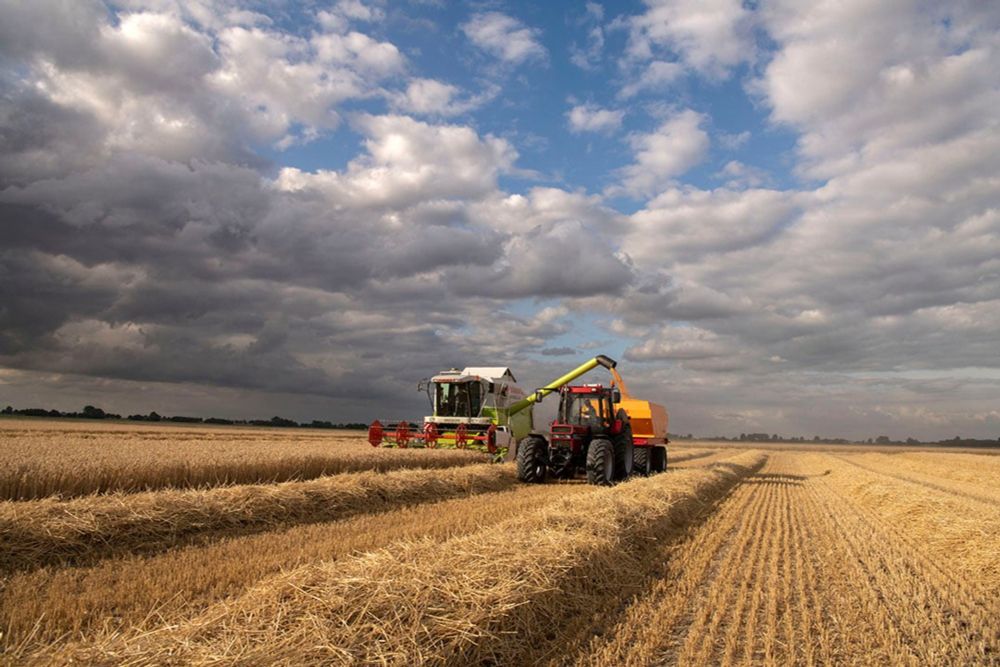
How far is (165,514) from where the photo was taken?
809 centimetres

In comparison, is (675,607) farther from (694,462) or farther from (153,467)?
(694,462)

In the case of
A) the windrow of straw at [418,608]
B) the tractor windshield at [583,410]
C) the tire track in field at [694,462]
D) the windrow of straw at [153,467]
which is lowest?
the tire track in field at [694,462]

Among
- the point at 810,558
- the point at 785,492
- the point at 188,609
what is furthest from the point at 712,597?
the point at 785,492

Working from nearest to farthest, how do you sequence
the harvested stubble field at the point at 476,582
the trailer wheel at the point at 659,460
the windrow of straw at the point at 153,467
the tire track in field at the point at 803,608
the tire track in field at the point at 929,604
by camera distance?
the harvested stubble field at the point at 476,582, the tire track in field at the point at 803,608, the tire track in field at the point at 929,604, the windrow of straw at the point at 153,467, the trailer wheel at the point at 659,460

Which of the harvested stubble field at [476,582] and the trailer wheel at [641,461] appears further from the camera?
the trailer wheel at [641,461]

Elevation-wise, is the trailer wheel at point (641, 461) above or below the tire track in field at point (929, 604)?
above

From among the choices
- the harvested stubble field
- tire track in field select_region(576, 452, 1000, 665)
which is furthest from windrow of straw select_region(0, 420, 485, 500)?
tire track in field select_region(576, 452, 1000, 665)

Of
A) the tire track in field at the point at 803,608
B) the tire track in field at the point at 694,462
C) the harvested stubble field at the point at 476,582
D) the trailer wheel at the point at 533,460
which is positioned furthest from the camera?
the tire track in field at the point at 694,462

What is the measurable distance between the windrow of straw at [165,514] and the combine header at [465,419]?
727 cm

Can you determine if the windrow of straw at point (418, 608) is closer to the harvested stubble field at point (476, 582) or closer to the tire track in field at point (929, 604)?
the harvested stubble field at point (476, 582)

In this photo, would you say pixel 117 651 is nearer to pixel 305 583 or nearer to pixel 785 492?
pixel 305 583

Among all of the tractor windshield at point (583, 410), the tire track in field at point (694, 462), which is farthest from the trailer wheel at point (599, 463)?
the tire track in field at point (694, 462)

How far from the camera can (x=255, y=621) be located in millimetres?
3910

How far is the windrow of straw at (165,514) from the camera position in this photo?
22.2 ft
